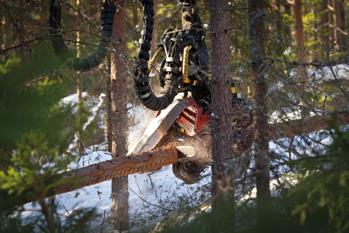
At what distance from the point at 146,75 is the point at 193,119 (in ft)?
4.10

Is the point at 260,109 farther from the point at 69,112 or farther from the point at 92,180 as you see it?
the point at 92,180

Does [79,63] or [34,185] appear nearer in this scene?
[34,185]

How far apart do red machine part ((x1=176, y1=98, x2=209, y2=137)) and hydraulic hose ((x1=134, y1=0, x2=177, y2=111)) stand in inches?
15.7

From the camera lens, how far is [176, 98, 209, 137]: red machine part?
892 centimetres

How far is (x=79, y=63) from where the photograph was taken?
7.56m

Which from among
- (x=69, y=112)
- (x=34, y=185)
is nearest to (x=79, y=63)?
(x=69, y=112)

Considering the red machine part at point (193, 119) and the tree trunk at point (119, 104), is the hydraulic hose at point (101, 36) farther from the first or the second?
the red machine part at point (193, 119)

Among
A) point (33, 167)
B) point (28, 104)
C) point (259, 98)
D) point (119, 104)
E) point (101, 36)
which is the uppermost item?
point (101, 36)

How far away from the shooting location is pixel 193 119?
8.98m

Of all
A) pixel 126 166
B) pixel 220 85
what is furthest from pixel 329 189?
pixel 126 166

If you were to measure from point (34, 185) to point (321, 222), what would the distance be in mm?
1780

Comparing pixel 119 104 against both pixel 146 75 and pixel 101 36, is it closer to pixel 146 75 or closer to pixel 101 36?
pixel 146 75

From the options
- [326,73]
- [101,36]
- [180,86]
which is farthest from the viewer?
[180,86]

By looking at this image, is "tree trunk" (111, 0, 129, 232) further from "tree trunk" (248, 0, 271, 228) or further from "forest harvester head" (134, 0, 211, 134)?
"tree trunk" (248, 0, 271, 228)
